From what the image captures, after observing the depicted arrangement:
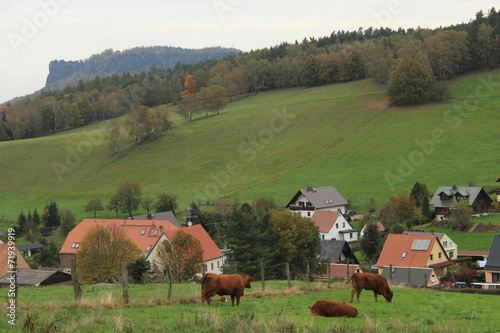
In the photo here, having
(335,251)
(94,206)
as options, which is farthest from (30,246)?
(335,251)

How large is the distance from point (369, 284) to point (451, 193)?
5525 cm

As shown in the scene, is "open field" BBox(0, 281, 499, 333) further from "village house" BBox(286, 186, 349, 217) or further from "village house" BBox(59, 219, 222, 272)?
"village house" BBox(286, 186, 349, 217)

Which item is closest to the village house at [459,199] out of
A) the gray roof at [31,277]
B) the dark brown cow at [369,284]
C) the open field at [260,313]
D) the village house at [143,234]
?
the village house at [143,234]

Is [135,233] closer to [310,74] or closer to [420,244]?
[420,244]

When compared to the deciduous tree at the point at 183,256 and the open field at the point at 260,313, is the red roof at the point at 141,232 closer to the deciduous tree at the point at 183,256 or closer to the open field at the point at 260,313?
the deciduous tree at the point at 183,256

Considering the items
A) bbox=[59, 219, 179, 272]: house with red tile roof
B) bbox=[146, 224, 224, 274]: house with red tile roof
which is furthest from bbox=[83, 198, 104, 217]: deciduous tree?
bbox=[146, 224, 224, 274]: house with red tile roof

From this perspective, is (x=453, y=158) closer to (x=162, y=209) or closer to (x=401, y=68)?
(x=401, y=68)

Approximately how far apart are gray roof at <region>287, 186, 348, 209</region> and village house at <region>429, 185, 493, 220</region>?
1299cm

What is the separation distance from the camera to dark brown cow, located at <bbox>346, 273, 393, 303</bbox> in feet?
59.7

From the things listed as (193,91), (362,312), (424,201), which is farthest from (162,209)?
(193,91)

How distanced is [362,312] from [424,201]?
2162 inches

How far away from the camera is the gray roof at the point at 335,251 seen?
2170 inches

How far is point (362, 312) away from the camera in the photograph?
53.4 feet

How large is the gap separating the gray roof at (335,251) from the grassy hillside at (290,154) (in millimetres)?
19191
